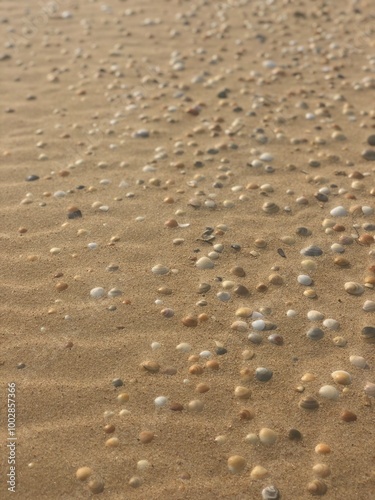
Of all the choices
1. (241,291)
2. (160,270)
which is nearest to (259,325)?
(241,291)

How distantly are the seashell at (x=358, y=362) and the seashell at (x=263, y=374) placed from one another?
444 mm

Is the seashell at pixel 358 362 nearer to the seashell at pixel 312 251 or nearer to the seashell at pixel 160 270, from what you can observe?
the seashell at pixel 312 251

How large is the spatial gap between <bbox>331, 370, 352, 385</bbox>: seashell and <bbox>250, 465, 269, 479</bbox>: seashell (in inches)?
25.2

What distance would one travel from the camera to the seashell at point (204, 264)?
367cm

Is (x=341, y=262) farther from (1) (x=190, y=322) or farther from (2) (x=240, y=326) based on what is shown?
(1) (x=190, y=322)

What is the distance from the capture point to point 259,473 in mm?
2529

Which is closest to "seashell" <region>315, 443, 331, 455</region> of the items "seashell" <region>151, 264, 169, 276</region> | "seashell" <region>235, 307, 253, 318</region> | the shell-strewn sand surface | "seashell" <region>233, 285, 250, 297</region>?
the shell-strewn sand surface

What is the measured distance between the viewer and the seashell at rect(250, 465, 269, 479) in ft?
8.28

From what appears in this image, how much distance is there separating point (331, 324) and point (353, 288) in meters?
0.35

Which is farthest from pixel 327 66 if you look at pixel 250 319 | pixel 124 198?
pixel 250 319

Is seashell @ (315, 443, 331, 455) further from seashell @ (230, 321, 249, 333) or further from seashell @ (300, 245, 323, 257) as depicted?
seashell @ (300, 245, 323, 257)

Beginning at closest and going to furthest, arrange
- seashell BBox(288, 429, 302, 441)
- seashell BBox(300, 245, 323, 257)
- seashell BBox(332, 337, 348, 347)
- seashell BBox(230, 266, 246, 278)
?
seashell BBox(288, 429, 302, 441) → seashell BBox(332, 337, 348, 347) → seashell BBox(230, 266, 246, 278) → seashell BBox(300, 245, 323, 257)

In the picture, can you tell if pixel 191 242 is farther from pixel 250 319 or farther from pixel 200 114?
pixel 200 114

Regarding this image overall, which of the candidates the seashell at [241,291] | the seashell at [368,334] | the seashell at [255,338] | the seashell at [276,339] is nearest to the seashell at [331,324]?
the seashell at [368,334]
